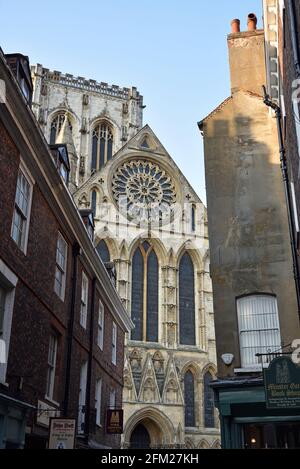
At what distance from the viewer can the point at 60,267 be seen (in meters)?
14.3

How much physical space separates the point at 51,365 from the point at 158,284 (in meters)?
23.0

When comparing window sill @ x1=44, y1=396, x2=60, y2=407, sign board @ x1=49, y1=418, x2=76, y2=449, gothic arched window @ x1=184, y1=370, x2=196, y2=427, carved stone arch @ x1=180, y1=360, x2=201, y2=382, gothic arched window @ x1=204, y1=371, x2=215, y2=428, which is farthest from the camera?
carved stone arch @ x1=180, y1=360, x2=201, y2=382

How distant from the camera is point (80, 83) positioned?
5394cm

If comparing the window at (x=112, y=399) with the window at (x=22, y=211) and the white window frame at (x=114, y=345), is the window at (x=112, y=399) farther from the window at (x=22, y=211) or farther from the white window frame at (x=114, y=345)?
the window at (x=22, y=211)

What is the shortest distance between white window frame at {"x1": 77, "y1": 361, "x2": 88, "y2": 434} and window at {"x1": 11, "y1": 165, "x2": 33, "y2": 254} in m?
6.29

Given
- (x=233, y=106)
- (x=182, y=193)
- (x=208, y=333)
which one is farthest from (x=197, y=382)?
(x=233, y=106)

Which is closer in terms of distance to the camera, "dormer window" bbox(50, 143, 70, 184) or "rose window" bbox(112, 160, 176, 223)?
"dormer window" bbox(50, 143, 70, 184)

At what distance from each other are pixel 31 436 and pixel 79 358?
4293mm

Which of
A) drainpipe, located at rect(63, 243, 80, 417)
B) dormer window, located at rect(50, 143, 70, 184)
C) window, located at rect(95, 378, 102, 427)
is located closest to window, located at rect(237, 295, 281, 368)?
drainpipe, located at rect(63, 243, 80, 417)

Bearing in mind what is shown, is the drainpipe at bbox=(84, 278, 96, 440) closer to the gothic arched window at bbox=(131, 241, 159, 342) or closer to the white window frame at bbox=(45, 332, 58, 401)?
the white window frame at bbox=(45, 332, 58, 401)

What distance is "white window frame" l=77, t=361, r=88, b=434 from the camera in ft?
51.9

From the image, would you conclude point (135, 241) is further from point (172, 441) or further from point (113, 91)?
point (113, 91)

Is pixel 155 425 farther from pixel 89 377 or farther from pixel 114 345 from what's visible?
pixel 89 377

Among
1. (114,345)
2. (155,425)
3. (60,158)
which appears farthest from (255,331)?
(155,425)
